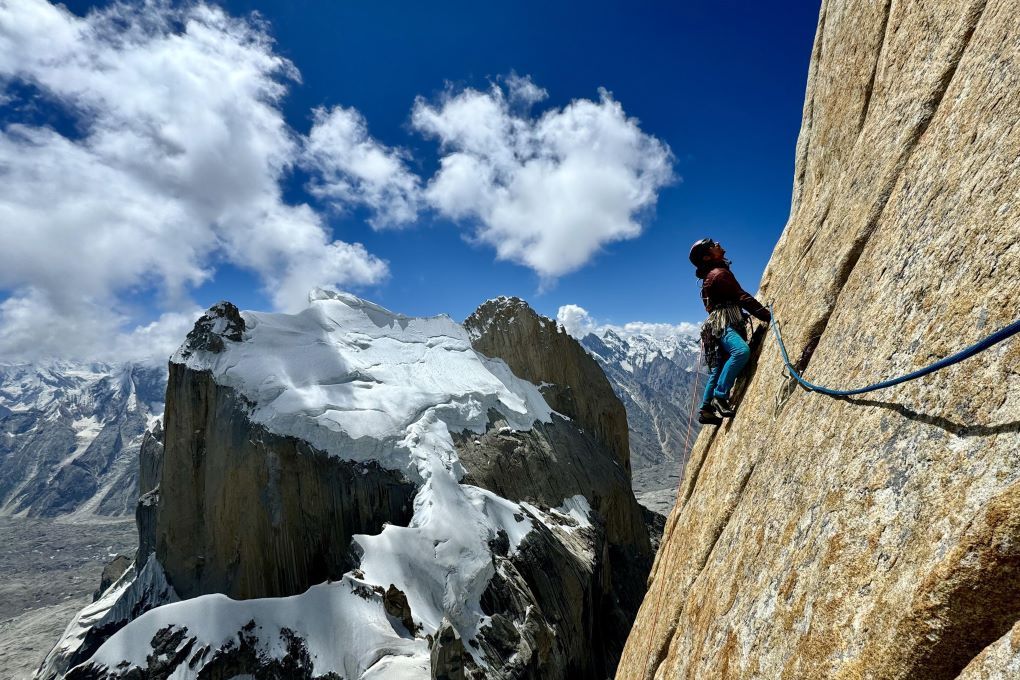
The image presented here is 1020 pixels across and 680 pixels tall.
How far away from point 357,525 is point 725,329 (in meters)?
21.3

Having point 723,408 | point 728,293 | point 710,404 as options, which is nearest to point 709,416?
point 710,404

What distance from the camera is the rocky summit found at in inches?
648

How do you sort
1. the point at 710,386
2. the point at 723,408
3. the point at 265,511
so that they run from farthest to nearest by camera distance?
the point at 265,511
the point at 710,386
the point at 723,408

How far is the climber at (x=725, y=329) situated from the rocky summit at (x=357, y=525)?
12.3m

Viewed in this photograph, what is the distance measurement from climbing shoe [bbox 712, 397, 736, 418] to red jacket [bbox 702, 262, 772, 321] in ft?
5.07

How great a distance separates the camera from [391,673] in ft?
50.7

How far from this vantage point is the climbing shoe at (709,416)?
8.80 metres

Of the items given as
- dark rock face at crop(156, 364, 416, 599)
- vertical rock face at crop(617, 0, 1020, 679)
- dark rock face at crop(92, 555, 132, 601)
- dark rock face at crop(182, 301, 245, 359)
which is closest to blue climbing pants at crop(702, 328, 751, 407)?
vertical rock face at crop(617, 0, 1020, 679)

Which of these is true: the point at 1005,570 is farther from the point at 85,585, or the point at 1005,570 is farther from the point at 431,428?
the point at 85,585

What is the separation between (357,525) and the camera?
23688 mm

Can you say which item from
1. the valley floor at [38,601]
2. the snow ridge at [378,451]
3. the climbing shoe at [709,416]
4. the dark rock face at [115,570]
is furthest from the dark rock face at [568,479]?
the valley floor at [38,601]

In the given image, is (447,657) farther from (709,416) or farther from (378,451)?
(709,416)

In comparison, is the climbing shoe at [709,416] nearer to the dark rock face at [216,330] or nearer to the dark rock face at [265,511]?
the dark rock face at [265,511]

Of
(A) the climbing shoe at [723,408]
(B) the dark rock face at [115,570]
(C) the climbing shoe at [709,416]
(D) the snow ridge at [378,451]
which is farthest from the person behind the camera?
(B) the dark rock face at [115,570]
